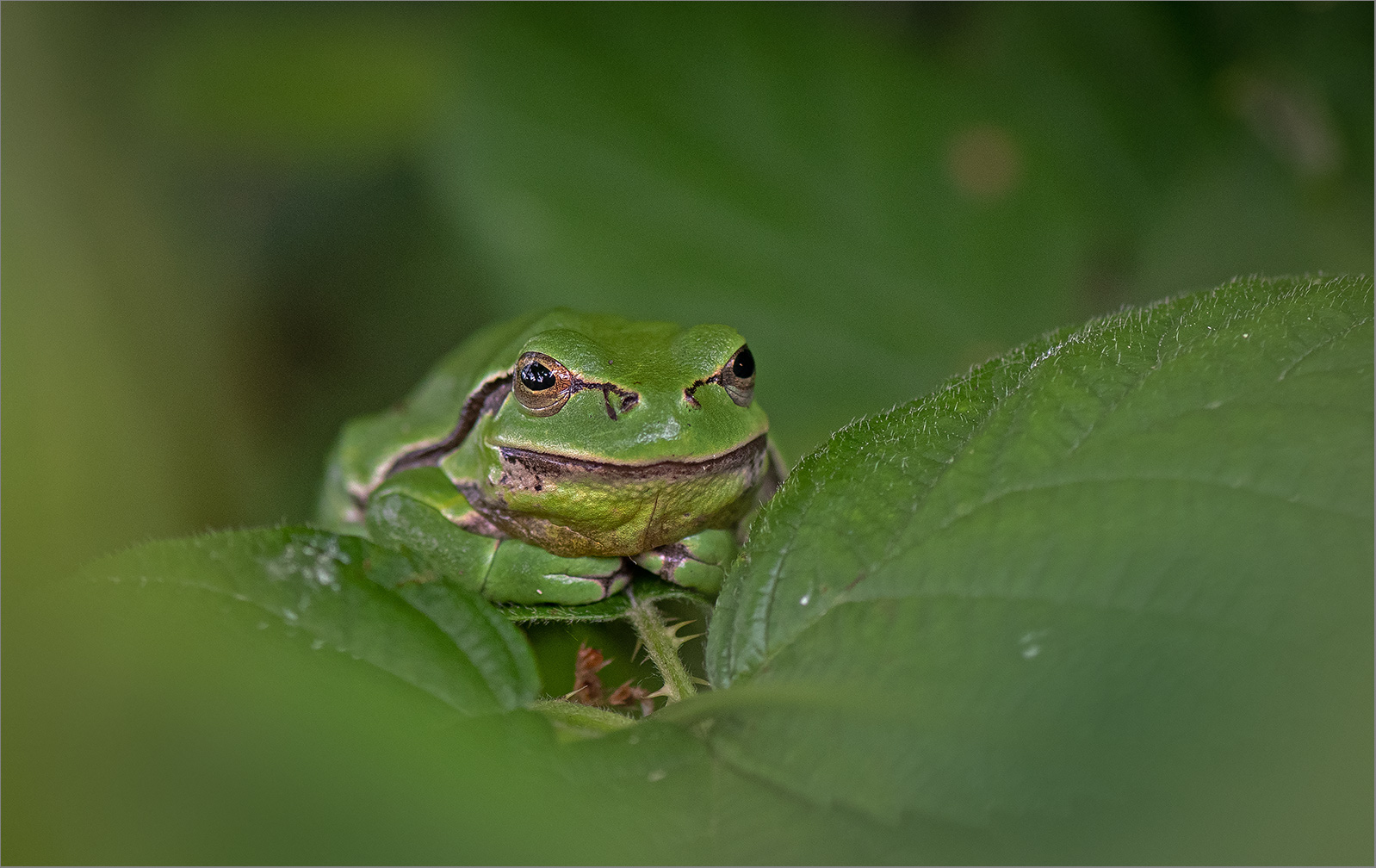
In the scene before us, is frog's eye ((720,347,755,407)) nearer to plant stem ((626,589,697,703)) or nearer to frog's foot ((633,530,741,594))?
frog's foot ((633,530,741,594))

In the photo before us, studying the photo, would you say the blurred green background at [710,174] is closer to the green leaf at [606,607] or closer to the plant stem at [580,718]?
the green leaf at [606,607]

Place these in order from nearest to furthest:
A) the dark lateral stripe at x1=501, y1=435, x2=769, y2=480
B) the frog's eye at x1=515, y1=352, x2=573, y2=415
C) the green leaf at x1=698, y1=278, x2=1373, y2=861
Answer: the green leaf at x1=698, y1=278, x2=1373, y2=861 < the dark lateral stripe at x1=501, y1=435, x2=769, y2=480 < the frog's eye at x1=515, y1=352, x2=573, y2=415

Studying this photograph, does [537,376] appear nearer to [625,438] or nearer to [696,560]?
[625,438]

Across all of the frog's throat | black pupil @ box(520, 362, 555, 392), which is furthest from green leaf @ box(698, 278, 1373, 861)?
black pupil @ box(520, 362, 555, 392)

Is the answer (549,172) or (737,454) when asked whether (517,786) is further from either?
(549,172)

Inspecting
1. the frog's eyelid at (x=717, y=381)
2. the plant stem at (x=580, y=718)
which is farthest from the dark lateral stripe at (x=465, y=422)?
the plant stem at (x=580, y=718)

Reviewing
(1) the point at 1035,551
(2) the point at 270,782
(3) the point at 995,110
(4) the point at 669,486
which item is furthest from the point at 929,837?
(3) the point at 995,110

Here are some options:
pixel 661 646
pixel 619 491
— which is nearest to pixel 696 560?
pixel 619 491
